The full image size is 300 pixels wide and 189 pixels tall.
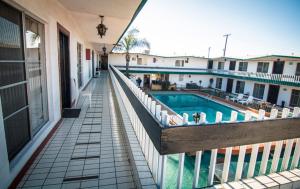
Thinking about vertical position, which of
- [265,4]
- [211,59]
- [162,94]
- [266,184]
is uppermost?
[265,4]

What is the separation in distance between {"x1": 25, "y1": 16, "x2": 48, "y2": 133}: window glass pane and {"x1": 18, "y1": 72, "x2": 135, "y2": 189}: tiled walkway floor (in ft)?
1.89

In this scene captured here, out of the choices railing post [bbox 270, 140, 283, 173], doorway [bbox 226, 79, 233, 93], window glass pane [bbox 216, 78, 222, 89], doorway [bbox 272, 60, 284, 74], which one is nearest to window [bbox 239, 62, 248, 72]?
doorway [bbox 226, 79, 233, 93]

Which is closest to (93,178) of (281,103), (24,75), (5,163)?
(5,163)

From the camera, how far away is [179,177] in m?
1.66

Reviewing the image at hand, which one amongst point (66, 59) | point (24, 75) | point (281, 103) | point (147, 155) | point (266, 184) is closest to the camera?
point (266, 184)

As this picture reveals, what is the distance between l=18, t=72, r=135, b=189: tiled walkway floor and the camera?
7.60 feet

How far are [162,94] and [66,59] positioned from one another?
15.9 m

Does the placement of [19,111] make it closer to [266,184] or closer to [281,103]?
[266,184]

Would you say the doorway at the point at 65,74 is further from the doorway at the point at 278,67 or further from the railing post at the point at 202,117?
the doorway at the point at 278,67

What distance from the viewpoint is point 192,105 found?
1755 cm

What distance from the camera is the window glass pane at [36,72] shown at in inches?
110

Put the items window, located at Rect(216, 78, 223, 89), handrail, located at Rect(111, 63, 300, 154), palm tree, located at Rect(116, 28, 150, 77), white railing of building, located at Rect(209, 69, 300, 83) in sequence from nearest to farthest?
handrail, located at Rect(111, 63, 300, 154), white railing of building, located at Rect(209, 69, 300, 83), palm tree, located at Rect(116, 28, 150, 77), window, located at Rect(216, 78, 223, 89)

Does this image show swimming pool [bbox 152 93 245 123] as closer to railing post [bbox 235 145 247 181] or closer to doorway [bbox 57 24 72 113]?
doorway [bbox 57 24 72 113]

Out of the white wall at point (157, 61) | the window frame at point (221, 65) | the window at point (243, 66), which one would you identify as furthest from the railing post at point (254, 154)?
the window frame at point (221, 65)
